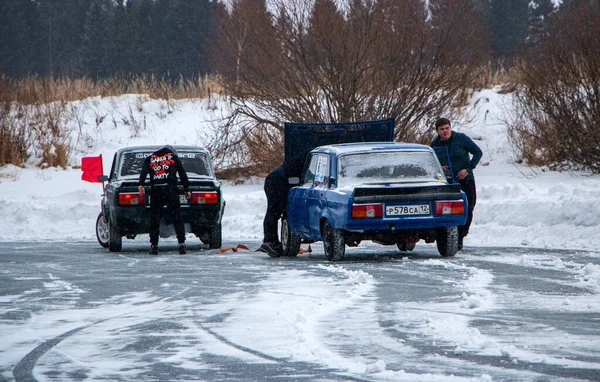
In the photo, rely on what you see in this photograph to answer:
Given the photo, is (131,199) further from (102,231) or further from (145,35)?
(145,35)

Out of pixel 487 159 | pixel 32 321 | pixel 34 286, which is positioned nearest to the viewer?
pixel 32 321

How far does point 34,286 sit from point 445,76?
589 inches

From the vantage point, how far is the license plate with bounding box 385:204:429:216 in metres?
13.4

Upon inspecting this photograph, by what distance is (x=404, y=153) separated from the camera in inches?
565

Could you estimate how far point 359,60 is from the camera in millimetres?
24359

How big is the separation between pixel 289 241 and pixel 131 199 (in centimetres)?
271

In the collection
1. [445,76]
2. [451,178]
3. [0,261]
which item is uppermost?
[445,76]

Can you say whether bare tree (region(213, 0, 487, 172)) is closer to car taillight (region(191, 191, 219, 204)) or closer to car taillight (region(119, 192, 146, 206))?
car taillight (region(191, 191, 219, 204))

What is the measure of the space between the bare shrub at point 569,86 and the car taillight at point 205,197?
1056 centimetres

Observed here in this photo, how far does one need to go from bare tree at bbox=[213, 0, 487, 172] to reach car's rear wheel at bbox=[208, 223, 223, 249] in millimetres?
7967

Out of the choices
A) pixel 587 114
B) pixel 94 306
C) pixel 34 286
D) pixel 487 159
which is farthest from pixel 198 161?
pixel 487 159

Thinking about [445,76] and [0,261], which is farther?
[445,76]

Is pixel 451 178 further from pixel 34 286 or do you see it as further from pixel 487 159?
pixel 487 159

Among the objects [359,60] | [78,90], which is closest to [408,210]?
[359,60]
